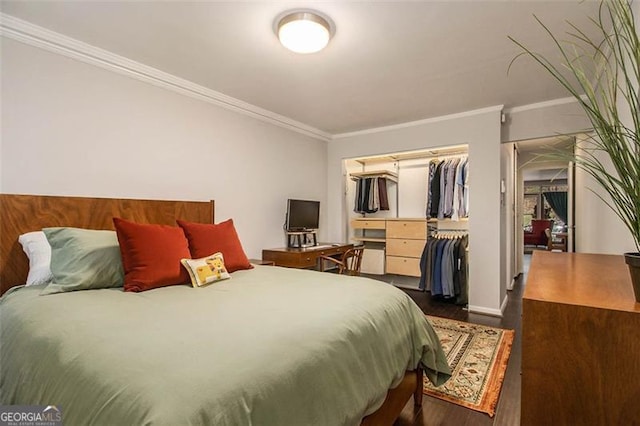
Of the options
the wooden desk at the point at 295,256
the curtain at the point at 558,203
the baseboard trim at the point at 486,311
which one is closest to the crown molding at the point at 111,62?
the wooden desk at the point at 295,256

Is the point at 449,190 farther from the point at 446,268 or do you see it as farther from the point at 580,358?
the point at 580,358

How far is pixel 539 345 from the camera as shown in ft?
2.81

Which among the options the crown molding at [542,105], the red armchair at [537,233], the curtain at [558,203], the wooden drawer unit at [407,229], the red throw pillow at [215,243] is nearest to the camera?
the red throw pillow at [215,243]

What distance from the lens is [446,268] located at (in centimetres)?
398

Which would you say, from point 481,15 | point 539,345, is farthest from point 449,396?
point 481,15

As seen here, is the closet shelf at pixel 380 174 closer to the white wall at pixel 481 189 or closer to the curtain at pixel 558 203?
the white wall at pixel 481 189

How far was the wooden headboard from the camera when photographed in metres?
2.00

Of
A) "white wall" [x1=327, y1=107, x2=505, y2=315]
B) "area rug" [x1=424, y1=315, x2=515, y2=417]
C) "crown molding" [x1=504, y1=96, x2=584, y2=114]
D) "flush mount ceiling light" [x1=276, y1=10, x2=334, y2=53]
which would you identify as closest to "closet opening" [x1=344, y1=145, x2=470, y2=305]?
"white wall" [x1=327, y1=107, x2=505, y2=315]

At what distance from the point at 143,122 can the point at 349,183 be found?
136 inches

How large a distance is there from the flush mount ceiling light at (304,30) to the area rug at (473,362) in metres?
2.50

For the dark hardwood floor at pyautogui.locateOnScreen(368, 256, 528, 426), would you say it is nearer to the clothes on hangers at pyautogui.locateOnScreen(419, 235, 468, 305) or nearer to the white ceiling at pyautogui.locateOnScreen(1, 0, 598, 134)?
the clothes on hangers at pyautogui.locateOnScreen(419, 235, 468, 305)

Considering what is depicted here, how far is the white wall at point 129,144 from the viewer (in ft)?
6.95

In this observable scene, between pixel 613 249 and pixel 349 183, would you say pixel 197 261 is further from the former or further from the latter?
pixel 349 183
